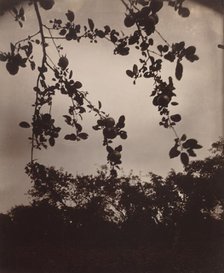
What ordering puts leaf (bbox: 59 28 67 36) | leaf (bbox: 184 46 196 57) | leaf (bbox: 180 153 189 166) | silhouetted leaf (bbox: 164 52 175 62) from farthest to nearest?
1. leaf (bbox: 59 28 67 36)
2. silhouetted leaf (bbox: 164 52 175 62)
3. leaf (bbox: 184 46 196 57)
4. leaf (bbox: 180 153 189 166)

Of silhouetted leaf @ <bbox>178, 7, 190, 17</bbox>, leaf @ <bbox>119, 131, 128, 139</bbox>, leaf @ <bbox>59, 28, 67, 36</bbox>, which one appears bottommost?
leaf @ <bbox>119, 131, 128, 139</bbox>

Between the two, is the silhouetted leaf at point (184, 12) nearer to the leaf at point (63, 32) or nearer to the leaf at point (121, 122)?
the leaf at point (121, 122)

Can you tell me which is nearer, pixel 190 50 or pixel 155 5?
pixel 155 5

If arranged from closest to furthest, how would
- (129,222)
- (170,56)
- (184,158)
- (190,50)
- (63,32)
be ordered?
(184,158), (190,50), (170,56), (63,32), (129,222)

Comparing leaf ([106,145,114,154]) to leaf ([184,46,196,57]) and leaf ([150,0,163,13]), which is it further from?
leaf ([150,0,163,13])

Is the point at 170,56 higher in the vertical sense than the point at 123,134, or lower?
higher

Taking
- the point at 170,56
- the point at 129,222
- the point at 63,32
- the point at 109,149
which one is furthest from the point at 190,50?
the point at 129,222

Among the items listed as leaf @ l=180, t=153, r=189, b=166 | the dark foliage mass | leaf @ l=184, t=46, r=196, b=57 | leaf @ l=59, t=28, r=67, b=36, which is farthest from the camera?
the dark foliage mass

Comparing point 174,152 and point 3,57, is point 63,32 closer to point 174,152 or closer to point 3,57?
point 3,57

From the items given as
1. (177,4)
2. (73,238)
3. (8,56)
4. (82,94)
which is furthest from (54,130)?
(73,238)

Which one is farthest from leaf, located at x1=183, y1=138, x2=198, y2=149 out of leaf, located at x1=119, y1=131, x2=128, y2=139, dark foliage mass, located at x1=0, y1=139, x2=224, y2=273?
dark foliage mass, located at x1=0, y1=139, x2=224, y2=273

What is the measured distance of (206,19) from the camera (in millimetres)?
3836

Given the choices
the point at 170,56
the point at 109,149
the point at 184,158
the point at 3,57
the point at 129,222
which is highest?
the point at 129,222

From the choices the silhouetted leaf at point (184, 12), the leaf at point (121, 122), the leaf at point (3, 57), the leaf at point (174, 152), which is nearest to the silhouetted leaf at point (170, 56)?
the silhouetted leaf at point (184, 12)
